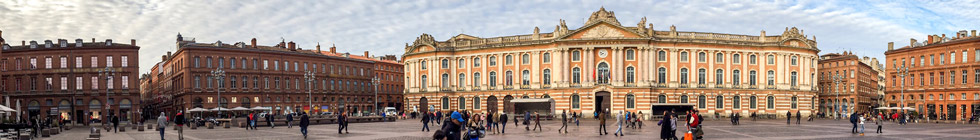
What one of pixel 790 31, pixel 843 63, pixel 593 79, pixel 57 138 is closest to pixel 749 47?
pixel 790 31

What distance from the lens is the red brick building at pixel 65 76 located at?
270ft

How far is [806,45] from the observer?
264 ft

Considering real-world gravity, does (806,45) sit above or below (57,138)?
above

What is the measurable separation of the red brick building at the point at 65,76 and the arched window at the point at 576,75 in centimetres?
4303

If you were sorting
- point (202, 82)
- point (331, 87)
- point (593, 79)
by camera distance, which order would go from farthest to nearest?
point (331, 87)
point (202, 82)
point (593, 79)

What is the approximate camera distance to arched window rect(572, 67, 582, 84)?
76812 mm

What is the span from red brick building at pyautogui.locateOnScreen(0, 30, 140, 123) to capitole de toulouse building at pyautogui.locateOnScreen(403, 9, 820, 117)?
31.0 meters

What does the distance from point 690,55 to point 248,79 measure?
156ft

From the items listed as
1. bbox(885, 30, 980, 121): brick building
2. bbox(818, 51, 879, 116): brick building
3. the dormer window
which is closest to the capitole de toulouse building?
bbox(885, 30, 980, 121): brick building

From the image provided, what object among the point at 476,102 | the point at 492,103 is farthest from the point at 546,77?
the point at 476,102

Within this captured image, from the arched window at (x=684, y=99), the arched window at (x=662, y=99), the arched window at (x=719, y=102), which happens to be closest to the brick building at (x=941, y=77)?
the arched window at (x=719, y=102)

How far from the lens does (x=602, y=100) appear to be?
2985 inches

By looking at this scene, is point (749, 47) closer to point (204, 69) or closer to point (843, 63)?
point (843, 63)

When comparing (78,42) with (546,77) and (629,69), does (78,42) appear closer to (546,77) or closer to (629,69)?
(546,77)
